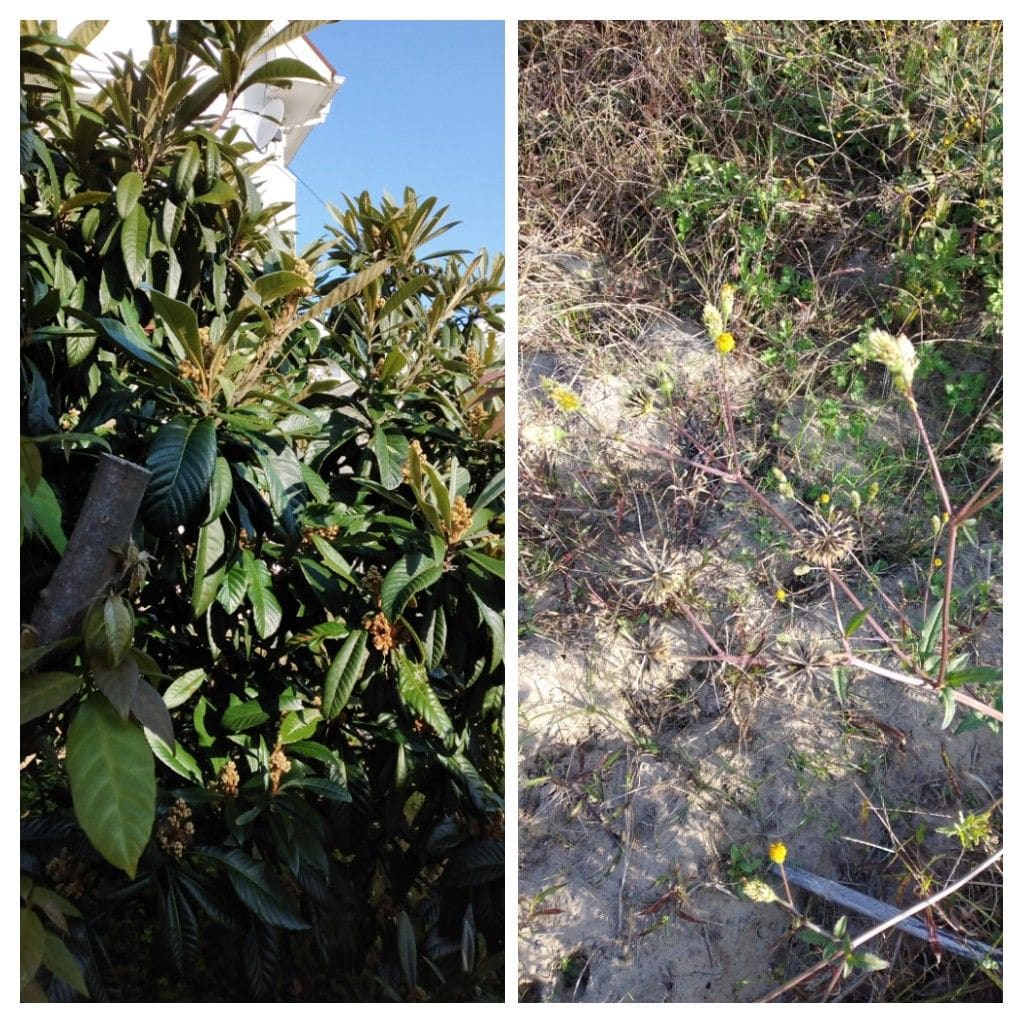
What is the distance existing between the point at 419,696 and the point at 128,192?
72cm

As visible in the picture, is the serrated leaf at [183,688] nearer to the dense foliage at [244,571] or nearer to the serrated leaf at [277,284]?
the dense foliage at [244,571]

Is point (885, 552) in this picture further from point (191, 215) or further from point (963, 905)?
point (191, 215)

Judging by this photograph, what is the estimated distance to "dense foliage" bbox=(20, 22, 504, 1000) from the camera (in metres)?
1.07

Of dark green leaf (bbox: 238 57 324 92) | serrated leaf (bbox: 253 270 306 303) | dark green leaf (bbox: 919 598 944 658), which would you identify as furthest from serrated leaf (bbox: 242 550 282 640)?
dark green leaf (bbox: 919 598 944 658)

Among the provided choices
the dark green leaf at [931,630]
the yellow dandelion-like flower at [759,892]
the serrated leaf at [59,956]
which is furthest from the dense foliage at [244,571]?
the dark green leaf at [931,630]

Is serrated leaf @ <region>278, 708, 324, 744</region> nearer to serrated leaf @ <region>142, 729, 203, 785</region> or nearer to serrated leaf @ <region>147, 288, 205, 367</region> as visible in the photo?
serrated leaf @ <region>142, 729, 203, 785</region>

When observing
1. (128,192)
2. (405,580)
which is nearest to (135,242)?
(128,192)

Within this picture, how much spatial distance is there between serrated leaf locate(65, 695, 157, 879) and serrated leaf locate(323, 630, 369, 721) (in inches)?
10.1

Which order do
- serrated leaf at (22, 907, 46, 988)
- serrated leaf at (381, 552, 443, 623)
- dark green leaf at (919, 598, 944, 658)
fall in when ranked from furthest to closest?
dark green leaf at (919, 598, 944, 658) → serrated leaf at (381, 552, 443, 623) → serrated leaf at (22, 907, 46, 988)

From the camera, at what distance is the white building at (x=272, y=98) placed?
1.14 meters

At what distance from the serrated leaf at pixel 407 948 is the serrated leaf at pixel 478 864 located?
0.25 feet

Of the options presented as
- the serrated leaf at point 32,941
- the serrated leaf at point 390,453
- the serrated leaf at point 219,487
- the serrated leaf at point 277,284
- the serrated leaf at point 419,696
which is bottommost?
the serrated leaf at point 32,941

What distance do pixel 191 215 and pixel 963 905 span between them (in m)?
1.37

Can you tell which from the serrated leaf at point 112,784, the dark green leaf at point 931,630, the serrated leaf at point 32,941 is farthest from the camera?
the dark green leaf at point 931,630
